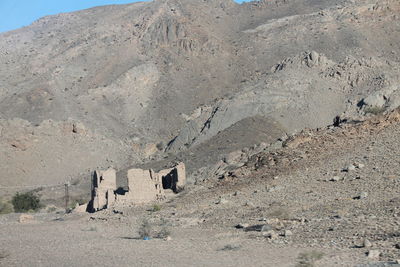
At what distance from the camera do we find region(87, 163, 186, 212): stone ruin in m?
28.3

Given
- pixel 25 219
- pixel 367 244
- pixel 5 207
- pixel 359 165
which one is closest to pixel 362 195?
pixel 359 165

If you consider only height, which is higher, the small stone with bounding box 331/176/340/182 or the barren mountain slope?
the barren mountain slope

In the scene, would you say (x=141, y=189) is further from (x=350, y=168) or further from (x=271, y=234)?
(x=271, y=234)

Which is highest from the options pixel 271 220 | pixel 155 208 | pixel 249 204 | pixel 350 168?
pixel 350 168

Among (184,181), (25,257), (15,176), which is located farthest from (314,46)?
(25,257)

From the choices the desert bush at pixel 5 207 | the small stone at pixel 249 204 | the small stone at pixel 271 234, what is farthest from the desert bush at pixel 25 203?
the small stone at pixel 271 234

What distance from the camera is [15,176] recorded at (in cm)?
5322

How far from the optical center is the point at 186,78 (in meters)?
79.6

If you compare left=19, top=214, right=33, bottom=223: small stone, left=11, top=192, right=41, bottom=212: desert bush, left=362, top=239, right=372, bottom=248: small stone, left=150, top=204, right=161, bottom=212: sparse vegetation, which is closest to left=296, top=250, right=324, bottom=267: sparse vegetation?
left=362, top=239, right=372, bottom=248: small stone

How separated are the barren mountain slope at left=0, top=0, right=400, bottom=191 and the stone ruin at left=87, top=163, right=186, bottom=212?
9.61ft

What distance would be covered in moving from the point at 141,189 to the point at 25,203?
52.3 ft

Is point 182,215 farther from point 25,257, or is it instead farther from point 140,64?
point 140,64

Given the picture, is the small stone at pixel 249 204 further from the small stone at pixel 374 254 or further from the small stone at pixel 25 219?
the small stone at pixel 25 219

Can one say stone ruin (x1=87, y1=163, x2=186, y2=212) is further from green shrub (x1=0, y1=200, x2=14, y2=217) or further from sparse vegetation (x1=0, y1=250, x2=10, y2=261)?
green shrub (x1=0, y1=200, x2=14, y2=217)
